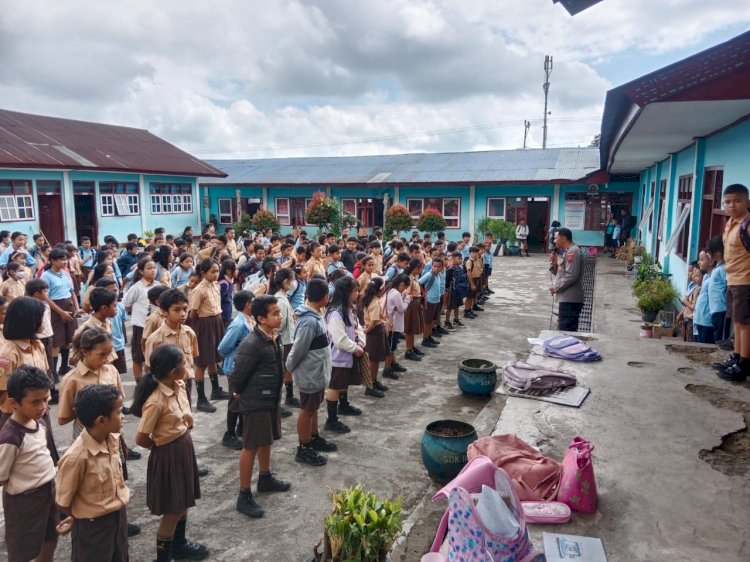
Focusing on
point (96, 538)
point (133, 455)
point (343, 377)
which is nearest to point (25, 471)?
point (96, 538)

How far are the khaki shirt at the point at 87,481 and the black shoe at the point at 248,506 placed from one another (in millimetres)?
1300

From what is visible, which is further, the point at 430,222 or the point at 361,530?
the point at 430,222

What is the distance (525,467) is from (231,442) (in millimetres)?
2913

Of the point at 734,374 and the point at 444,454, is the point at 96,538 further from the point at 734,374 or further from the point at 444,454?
the point at 734,374

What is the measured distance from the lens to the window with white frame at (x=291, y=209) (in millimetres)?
27734

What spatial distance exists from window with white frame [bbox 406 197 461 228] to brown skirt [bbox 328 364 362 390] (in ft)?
63.2

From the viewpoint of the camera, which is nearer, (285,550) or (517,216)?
(285,550)

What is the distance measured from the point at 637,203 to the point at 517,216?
4.78 meters

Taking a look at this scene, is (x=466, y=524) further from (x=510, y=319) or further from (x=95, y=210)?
(x=95, y=210)

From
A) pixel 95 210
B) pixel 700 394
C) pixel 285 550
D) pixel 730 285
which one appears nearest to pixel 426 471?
pixel 285 550

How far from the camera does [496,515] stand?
271 centimetres

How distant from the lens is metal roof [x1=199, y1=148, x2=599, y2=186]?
23453mm

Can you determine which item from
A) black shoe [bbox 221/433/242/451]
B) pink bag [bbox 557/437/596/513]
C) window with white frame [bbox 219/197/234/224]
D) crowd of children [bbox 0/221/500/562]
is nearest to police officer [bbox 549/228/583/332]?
crowd of children [bbox 0/221/500/562]

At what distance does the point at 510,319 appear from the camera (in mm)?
11273
